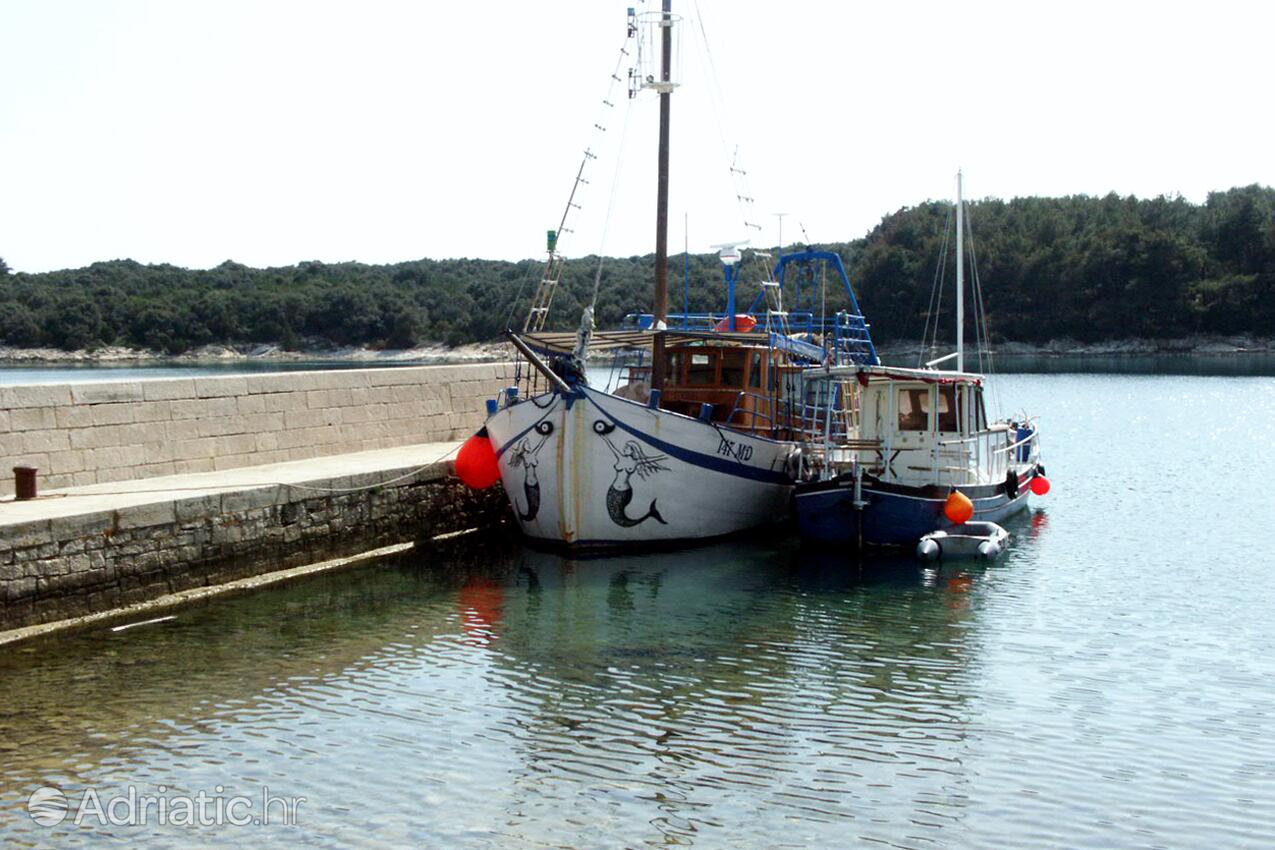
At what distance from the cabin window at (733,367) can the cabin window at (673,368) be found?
0.66 metres

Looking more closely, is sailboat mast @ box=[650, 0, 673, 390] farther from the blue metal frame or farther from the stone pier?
the stone pier

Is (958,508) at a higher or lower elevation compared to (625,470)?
lower

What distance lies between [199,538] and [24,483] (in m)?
1.78

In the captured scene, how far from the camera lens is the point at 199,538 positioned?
13281 mm

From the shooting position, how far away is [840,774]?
347 inches

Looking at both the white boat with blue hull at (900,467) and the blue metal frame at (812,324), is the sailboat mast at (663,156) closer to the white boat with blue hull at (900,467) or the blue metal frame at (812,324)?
the blue metal frame at (812,324)

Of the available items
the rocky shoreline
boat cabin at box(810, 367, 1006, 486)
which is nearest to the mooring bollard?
boat cabin at box(810, 367, 1006, 486)

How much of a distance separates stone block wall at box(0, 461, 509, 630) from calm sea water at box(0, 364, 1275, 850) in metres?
0.46

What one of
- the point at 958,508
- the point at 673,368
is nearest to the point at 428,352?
the point at 673,368

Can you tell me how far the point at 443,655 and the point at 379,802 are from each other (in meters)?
3.63

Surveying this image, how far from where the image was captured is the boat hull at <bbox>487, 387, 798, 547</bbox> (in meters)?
16.2

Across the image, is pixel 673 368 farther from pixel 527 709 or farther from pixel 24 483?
pixel 527 709

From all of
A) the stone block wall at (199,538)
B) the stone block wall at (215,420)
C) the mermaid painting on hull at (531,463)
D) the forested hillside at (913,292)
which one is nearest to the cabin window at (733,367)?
the mermaid painting on hull at (531,463)

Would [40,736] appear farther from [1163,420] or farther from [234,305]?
[234,305]
